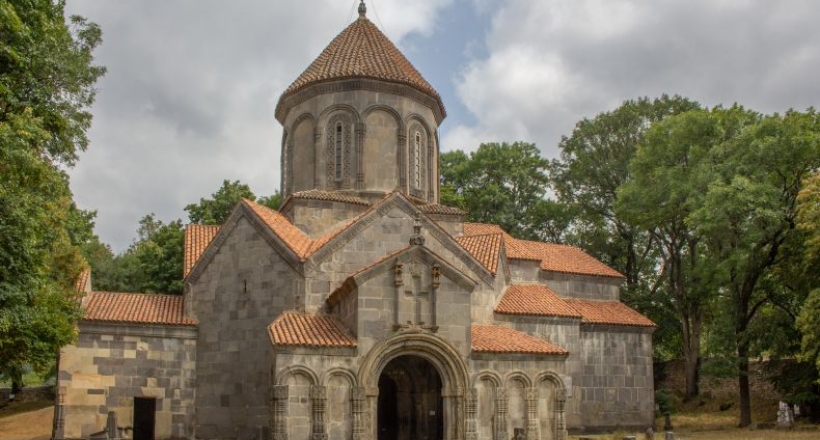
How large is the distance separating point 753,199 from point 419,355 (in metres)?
12.4

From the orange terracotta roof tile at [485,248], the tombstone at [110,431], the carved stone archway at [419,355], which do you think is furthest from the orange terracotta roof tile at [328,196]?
the tombstone at [110,431]

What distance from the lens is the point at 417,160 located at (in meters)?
23.8

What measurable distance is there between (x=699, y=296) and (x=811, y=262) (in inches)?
316

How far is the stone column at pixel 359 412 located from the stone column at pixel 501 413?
3205 millimetres

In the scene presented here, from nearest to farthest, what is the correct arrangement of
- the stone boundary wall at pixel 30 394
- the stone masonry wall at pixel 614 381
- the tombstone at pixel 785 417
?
the tombstone at pixel 785 417 → the stone masonry wall at pixel 614 381 → the stone boundary wall at pixel 30 394

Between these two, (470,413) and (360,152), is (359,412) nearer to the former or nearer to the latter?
(470,413)

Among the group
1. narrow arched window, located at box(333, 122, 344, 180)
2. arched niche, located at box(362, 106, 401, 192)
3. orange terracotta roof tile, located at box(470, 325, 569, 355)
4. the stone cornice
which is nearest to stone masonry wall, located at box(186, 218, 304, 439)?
narrow arched window, located at box(333, 122, 344, 180)

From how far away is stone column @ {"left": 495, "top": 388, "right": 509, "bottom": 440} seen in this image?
18.4 meters

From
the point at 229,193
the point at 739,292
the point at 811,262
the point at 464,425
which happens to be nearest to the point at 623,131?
the point at 739,292

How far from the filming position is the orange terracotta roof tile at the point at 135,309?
2095 cm

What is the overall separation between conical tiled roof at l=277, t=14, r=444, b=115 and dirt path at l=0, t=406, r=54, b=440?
14.9 m

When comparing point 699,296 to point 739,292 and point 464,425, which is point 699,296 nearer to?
point 739,292

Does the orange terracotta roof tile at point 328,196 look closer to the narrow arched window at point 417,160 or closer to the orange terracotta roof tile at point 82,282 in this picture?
the narrow arched window at point 417,160

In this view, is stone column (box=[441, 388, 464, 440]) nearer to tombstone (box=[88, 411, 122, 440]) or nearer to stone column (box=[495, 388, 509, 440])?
stone column (box=[495, 388, 509, 440])
